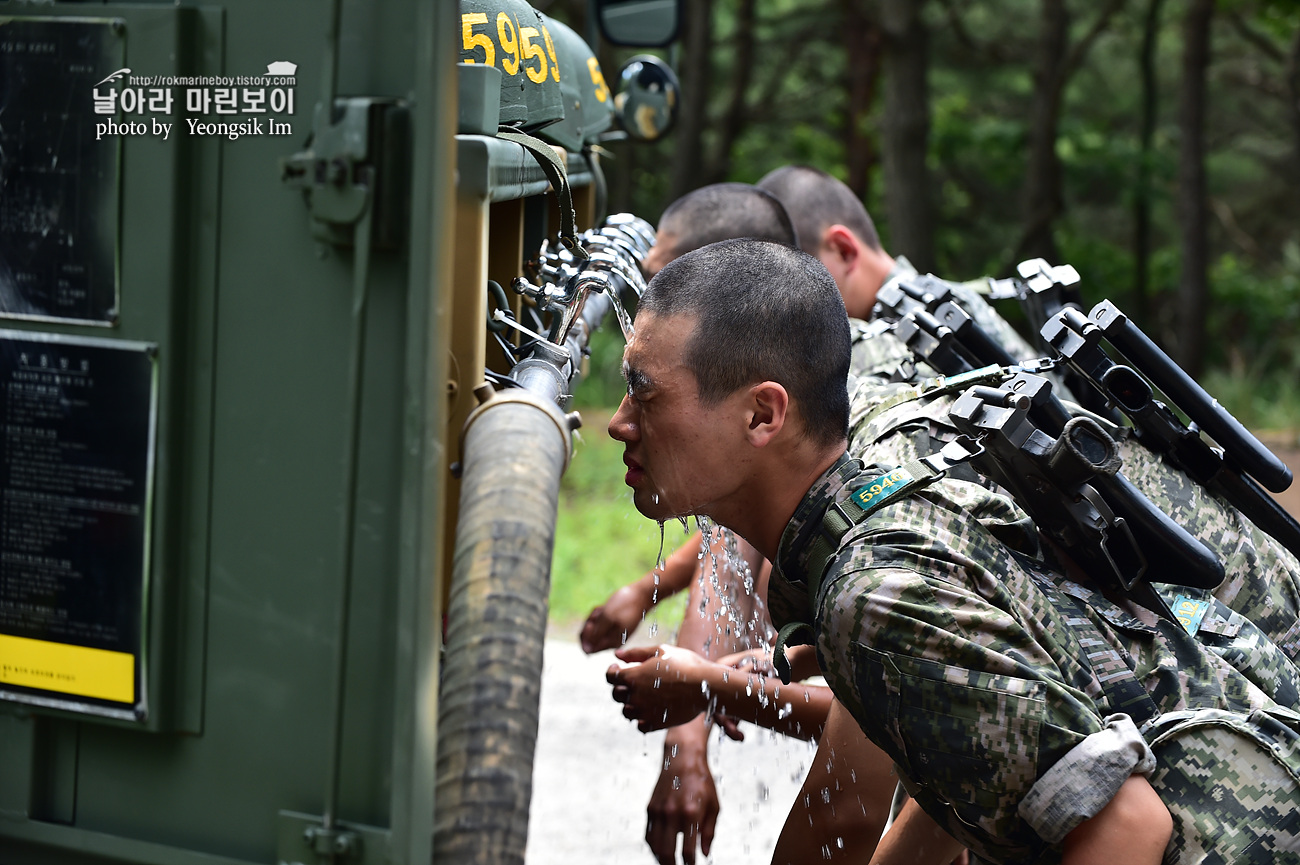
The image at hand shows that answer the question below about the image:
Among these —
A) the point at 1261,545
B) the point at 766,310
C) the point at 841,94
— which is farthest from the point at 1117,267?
the point at 766,310

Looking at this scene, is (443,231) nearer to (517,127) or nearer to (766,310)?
(766,310)

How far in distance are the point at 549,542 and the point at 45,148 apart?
2.62ft

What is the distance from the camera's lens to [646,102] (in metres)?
4.75

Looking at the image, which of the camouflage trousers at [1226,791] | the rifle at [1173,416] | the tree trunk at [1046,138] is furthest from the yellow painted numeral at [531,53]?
the tree trunk at [1046,138]

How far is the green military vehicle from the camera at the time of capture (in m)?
1.45

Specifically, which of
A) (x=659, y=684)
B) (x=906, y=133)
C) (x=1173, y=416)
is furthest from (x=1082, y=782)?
(x=906, y=133)

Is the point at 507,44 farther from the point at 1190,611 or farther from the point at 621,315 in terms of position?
the point at 1190,611

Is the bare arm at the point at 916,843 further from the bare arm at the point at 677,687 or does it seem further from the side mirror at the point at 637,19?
the side mirror at the point at 637,19

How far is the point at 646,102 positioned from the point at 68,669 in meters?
3.60

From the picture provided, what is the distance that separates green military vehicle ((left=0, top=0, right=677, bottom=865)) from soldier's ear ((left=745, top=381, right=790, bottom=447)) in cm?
62

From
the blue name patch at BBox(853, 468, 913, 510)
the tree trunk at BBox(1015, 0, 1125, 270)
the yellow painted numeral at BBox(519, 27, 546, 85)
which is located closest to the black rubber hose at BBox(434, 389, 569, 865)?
the blue name patch at BBox(853, 468, 913, 510)

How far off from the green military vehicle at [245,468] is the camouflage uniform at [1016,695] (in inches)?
23.1

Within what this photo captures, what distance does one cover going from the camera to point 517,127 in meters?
2.47

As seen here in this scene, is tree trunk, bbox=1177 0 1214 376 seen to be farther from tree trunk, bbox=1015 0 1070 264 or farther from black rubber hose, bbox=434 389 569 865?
black rubber hose, bbox=434 389 569 865
